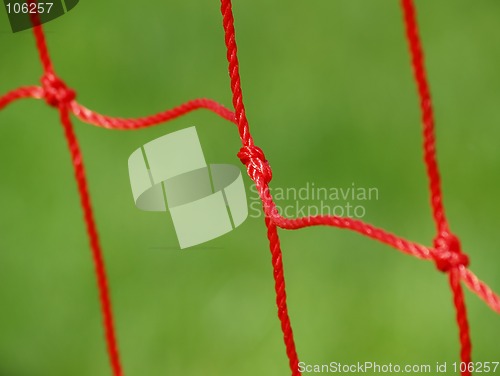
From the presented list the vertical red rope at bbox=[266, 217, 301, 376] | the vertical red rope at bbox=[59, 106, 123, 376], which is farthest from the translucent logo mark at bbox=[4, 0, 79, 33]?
the vertical red rope at bbox=[266, 217, 301, 376]

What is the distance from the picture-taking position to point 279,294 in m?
0.55

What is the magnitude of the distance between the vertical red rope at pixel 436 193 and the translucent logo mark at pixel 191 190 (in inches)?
13.0

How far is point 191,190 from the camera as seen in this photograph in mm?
810

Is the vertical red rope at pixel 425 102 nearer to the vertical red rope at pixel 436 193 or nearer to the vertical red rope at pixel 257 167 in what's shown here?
the vertical red rope at pixel 436 193

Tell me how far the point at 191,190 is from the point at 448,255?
39 centimetres

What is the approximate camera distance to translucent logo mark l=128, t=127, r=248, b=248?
789 millimetres

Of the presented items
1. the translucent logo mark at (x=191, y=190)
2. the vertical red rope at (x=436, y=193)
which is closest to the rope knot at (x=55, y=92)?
the translucent logo mark at (x=191, y=190)

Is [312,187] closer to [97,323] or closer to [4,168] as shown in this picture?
[97,323]

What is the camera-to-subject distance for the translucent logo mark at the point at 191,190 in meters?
0.79

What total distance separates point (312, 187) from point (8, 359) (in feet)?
1.50

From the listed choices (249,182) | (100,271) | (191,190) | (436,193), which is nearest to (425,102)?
(436,193)

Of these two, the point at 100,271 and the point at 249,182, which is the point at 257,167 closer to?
the point at 100,271

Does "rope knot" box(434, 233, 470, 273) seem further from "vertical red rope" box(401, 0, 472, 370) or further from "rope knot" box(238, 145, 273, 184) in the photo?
"rope knot" box(238, 145, 273, 184)

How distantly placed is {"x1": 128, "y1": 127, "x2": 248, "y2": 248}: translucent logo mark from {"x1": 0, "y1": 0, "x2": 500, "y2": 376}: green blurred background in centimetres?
7
